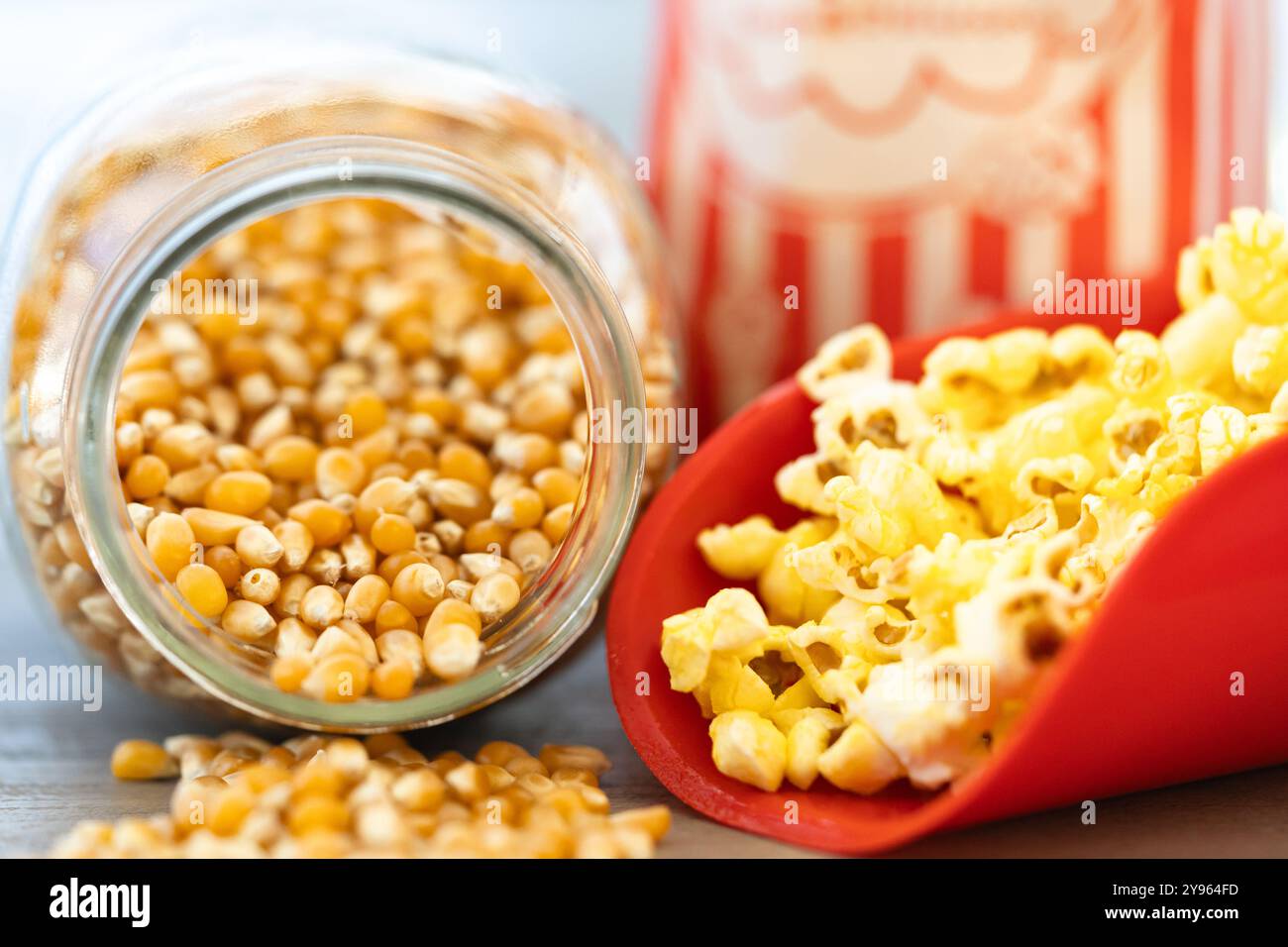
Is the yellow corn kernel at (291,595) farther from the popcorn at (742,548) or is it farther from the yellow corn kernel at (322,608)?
the popcorn at (742,548)

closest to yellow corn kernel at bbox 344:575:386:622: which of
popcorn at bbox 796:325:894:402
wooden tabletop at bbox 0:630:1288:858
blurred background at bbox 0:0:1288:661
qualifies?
wooden tabletop at bbox 0:630:1288:858

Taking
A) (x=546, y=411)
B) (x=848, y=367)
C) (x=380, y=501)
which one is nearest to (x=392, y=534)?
(x=380, y=501)

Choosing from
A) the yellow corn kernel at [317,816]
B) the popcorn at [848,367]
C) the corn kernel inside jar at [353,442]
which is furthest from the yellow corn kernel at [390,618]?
the popcorn at [848,367]

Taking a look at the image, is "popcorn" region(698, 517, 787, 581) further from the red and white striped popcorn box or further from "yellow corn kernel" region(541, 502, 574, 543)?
the red and white striped popcorn box

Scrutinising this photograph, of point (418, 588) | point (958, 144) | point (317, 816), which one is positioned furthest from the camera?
point (958, 144)

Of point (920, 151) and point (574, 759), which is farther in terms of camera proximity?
point (920, 151)

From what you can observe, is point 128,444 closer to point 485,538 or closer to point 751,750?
point 485,538

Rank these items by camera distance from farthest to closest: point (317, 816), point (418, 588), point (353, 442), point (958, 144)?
point (958, 144)
point (353, 442)
point (418, 588)
point (317, 816)
